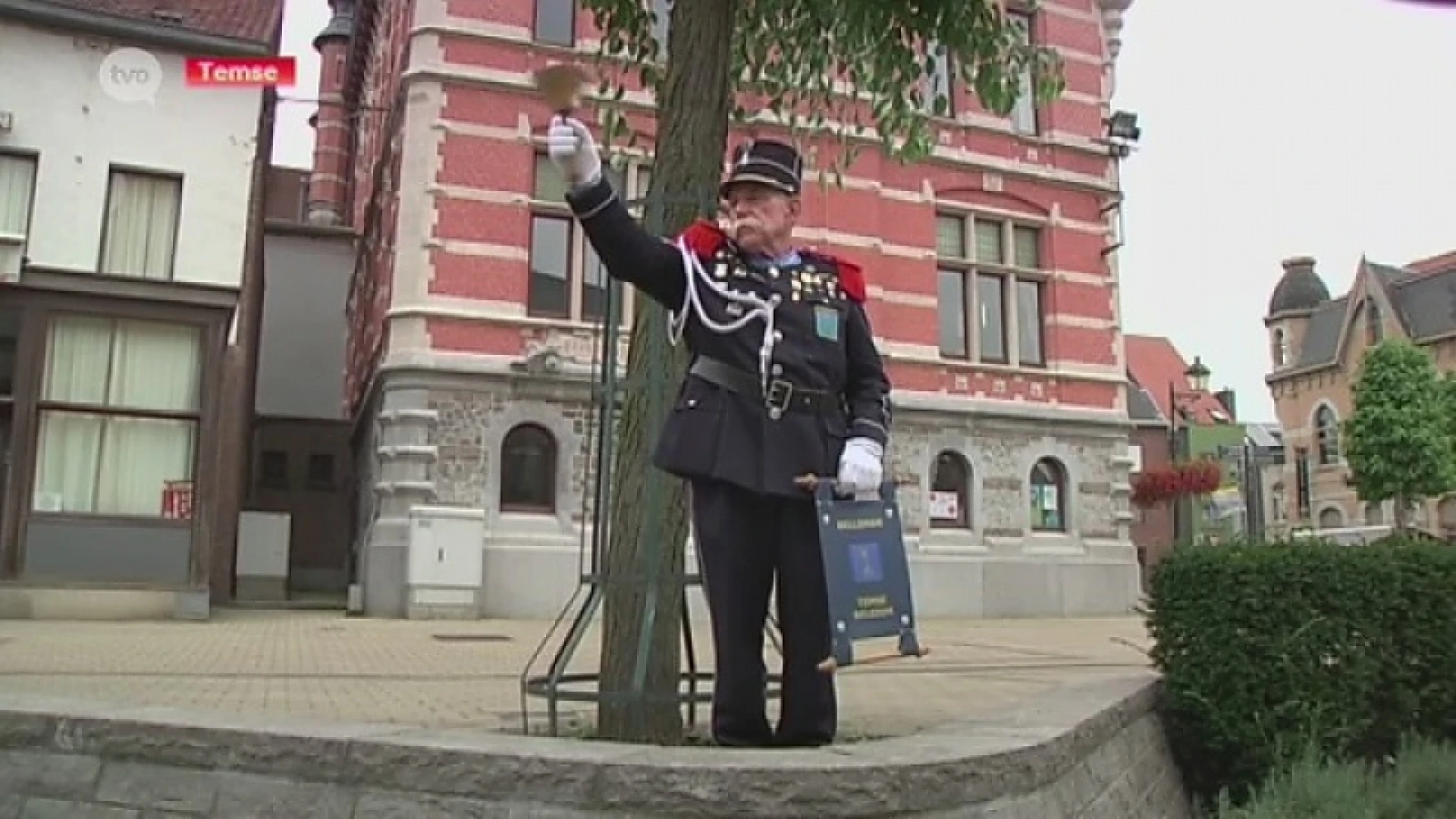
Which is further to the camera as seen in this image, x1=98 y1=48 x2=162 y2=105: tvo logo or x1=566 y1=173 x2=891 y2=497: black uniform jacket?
x1=98 y1=48 x2=162 y2=105: tvo logo

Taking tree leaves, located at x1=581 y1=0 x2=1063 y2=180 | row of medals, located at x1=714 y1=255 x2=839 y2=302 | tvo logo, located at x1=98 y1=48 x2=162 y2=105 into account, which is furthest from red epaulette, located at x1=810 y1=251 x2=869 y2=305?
tvo logo, located at x1=98 y1=48 x2=162 y2=105

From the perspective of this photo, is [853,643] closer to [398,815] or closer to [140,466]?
[398,815]

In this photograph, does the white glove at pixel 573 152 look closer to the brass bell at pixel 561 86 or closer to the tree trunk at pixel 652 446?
the brass bell at pixel 561 86

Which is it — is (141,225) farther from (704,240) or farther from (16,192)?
(704,240)

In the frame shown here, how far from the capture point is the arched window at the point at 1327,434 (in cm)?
5259

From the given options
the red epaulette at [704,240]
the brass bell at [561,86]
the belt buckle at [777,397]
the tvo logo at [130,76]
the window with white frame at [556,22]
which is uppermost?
the window with white frame at [556,22]

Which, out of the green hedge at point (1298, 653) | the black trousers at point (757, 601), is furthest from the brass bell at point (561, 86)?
the green hedge at point (1298, 653)

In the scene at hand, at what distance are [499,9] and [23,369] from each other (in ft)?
Result: 24.5

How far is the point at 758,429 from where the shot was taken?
10.8 ft

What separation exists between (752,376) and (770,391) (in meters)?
0.08

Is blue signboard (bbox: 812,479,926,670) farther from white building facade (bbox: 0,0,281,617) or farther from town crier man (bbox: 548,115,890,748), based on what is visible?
white building facade (bbox: 0,0,281,617)

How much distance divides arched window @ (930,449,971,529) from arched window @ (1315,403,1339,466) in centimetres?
4126

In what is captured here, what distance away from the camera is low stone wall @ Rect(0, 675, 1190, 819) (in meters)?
2.66

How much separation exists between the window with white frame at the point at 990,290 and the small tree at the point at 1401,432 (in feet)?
71.7
